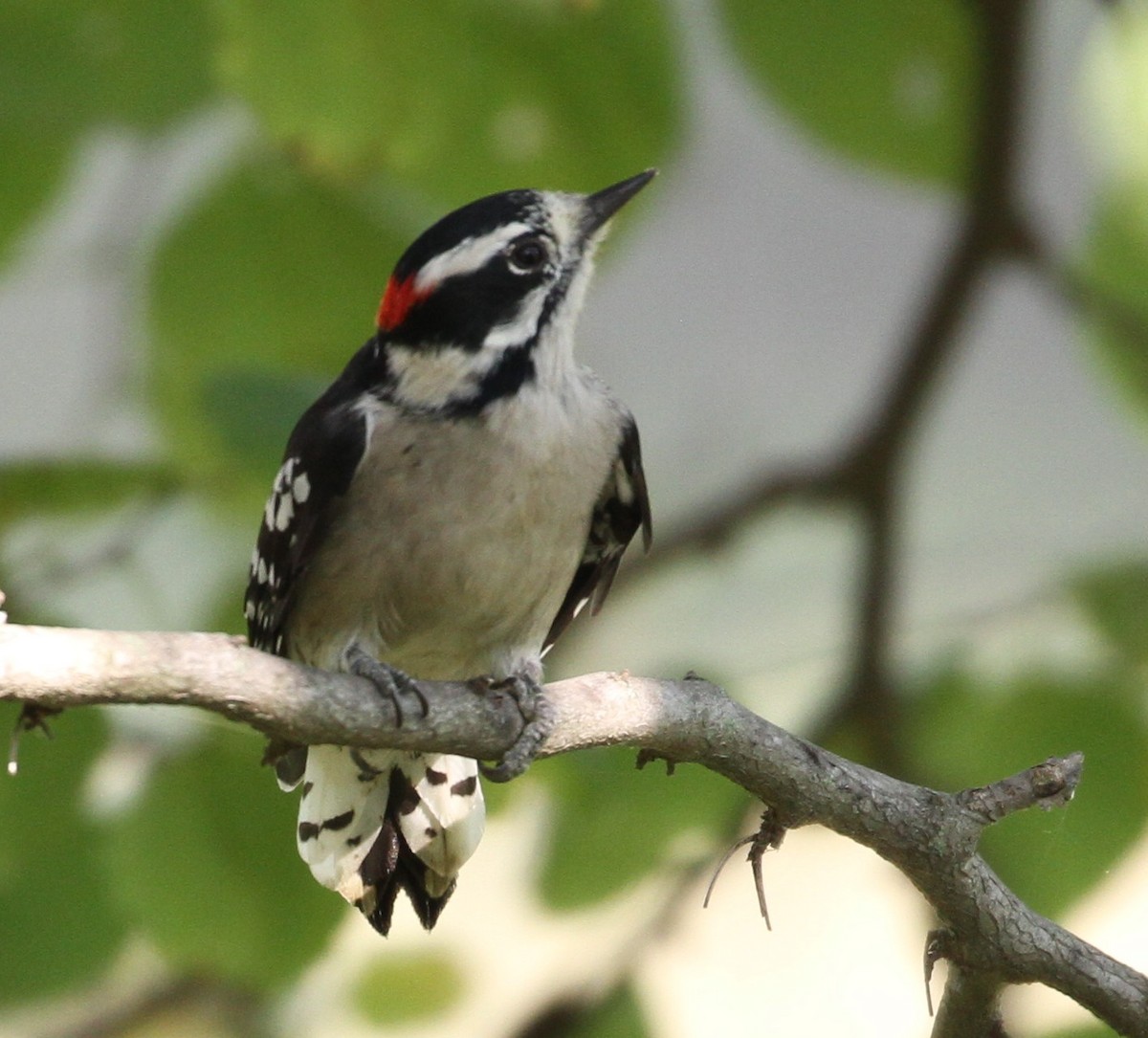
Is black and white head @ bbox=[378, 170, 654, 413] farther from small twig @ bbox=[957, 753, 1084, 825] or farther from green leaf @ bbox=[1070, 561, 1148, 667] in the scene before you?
green leaf @ bbox=[1070, 561, 1148, 667]

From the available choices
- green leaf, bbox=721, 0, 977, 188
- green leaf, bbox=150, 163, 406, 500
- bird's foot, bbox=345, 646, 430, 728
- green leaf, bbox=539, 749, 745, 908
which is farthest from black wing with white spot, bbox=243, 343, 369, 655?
green leaf, bbox=721, 0, 977, 188

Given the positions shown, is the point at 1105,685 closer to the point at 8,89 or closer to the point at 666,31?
the point at 666,31

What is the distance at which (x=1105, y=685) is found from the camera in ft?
10.5

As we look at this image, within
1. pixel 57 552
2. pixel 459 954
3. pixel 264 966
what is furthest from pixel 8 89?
pixel 459 954

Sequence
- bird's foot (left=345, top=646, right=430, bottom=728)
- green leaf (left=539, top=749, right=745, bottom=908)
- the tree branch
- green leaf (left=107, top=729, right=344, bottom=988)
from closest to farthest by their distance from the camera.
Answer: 1. bird's foot (left=345, top=646, right=430, bottom=728)
2. the tree branch
3. green leaf (left=107, top=729, right=344, bottom=988)
4. green leaf (left=539, top=749, right=745, bottom=908)

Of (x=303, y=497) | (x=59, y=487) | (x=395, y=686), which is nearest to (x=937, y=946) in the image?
(x=395, y=686)

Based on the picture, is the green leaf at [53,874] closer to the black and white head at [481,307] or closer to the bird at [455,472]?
the bird at [455,472]

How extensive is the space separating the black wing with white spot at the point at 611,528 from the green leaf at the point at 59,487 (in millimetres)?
760

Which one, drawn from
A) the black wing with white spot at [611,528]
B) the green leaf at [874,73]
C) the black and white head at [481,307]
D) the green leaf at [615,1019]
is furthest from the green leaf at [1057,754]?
the black and white head at [481,307]

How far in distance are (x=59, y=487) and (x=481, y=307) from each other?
837 mm

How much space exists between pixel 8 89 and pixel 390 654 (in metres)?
1.41

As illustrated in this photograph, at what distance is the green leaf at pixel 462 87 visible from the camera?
2.29m

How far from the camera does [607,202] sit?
2.11m

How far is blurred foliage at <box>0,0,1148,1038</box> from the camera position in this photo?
7.88 feet
